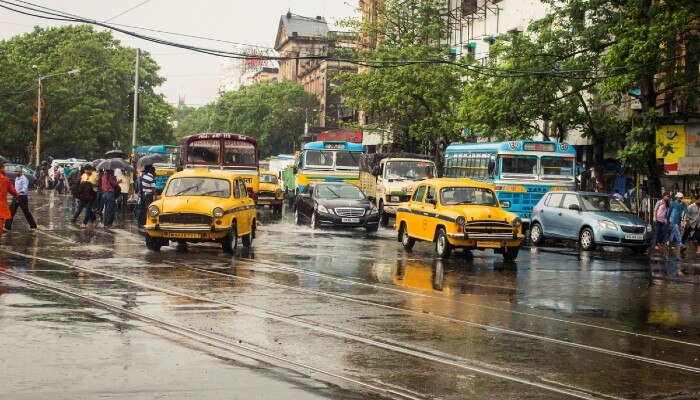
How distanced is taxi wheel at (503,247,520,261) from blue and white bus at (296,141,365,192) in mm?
19117

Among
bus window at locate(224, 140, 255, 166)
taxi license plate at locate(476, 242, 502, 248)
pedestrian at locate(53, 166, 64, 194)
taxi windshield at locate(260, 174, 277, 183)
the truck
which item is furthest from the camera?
pedestrian at locate(53, 166, 64, 194)

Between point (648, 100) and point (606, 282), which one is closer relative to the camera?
point (606, 282)

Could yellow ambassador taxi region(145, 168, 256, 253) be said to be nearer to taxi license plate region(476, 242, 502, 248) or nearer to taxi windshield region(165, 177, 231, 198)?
taxi windshield region(165, 177, 231, 198)

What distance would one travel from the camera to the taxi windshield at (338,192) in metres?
34.4

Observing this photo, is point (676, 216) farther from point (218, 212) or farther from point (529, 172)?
point (218, 212)

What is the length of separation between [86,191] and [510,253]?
43.9ft

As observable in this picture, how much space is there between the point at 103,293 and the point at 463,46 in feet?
160

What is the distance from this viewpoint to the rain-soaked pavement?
8789 millimetres

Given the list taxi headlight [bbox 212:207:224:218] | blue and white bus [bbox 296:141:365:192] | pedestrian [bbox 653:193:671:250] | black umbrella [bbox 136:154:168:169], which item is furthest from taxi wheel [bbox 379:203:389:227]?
taxi headlight [bbox 212:207:224:218]

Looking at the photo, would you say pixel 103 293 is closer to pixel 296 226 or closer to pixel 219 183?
pixel 219 183

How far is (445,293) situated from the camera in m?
16.5

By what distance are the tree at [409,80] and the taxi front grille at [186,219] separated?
30.3 metres

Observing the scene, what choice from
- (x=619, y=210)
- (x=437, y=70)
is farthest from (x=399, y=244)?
(x=437, y=70)

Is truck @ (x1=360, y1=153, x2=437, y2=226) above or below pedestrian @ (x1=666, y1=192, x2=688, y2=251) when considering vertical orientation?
above
